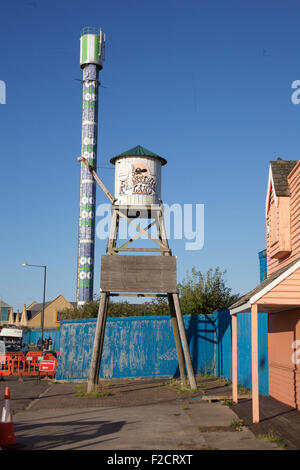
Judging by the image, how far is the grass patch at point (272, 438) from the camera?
8.41 meters

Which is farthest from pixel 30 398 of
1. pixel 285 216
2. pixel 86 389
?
pixel 285 216

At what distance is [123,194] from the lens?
19.3 metres

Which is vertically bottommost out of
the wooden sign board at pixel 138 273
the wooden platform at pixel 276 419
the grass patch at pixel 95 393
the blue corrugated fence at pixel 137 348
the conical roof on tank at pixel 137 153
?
the grass patch at pixel 95 393

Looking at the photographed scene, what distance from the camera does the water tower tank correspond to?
19172 millimetres

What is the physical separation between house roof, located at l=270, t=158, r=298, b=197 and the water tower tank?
504cm

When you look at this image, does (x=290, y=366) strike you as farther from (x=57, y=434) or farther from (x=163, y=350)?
(x=163, y=350)

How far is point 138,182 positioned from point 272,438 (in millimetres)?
11910

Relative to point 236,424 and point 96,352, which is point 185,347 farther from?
point 236,424

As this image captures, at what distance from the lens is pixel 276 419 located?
10.7 m

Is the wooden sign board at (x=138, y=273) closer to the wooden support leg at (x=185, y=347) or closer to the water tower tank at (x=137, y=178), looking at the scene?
the wooden support leg at (x=185, y=347)

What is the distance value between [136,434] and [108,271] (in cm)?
848

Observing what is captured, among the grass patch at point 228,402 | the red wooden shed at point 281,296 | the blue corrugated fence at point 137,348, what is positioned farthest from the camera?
the blue corrugated fence at point 137,348

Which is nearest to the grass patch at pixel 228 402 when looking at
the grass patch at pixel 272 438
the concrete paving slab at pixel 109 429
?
the concrete paving slab at pixel 109 429

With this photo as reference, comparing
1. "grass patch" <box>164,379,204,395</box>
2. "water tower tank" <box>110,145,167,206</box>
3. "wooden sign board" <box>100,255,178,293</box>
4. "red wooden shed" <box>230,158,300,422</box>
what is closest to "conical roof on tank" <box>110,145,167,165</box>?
"water tower tank" <box>110,145,167,206</box>
